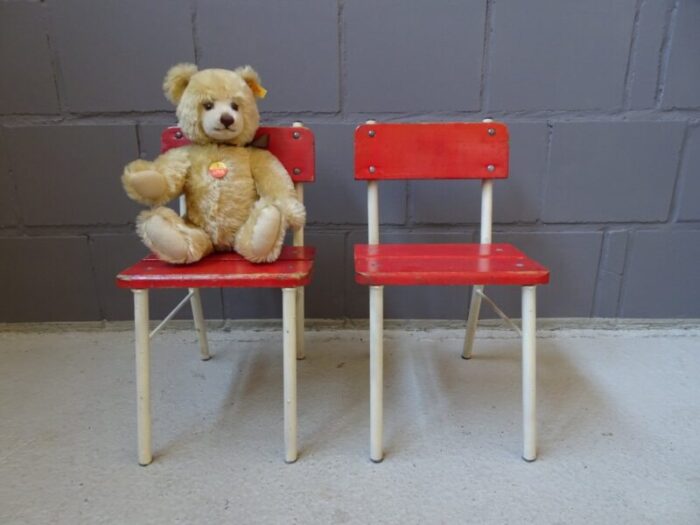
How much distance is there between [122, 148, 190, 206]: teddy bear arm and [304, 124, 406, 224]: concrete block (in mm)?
451

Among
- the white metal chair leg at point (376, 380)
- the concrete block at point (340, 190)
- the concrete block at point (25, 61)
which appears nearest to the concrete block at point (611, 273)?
the concrete block at point (340, 190)

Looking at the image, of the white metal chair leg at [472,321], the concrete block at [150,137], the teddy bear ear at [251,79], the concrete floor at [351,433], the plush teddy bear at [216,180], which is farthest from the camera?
the concrete block at [150,137]

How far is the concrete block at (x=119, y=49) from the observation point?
1261mm

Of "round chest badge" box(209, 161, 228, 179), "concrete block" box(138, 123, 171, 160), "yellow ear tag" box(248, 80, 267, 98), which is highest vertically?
"yellow ear tag" box(248, 80, 267, 98)

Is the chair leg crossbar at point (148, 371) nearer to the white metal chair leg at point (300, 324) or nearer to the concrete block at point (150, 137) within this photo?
the white metal chair leg at point (300, 324)

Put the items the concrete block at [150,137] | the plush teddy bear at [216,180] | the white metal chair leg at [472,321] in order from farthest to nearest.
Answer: the concrete block at [150,137]
the white metal chair leg at [472,321]
the plush teddy bear at [216,180]

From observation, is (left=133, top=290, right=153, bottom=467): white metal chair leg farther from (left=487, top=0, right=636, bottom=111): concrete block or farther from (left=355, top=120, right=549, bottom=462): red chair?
(left=487, top=0, right=636, bottom=111): concrete block

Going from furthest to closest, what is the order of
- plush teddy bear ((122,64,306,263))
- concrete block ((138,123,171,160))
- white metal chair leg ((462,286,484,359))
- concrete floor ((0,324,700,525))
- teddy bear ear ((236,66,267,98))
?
1. concrete block ((138,123,171,160))
2. white metal chair leg ((462,286,484,359))
3. teddy bear ear ((236,66,267,98))
4. plush teddy bear ((122,64,306,263))
5. concrete floor ((0,324,700,525))

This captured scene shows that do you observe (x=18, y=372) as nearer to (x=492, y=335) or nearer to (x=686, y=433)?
(x=492, y=335)

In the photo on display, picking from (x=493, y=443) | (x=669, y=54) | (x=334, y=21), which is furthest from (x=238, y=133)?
(x=669, y=54)

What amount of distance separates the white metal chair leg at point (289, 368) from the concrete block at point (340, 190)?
546 millimetres

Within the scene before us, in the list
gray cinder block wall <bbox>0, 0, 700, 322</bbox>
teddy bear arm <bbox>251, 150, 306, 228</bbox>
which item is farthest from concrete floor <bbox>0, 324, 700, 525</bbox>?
teddy bear arm <bbox>251, 150, 306, 228</bbox>

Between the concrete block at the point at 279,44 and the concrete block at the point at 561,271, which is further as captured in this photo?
the concrete block at the point at 561,271

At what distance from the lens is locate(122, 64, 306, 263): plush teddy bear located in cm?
91
